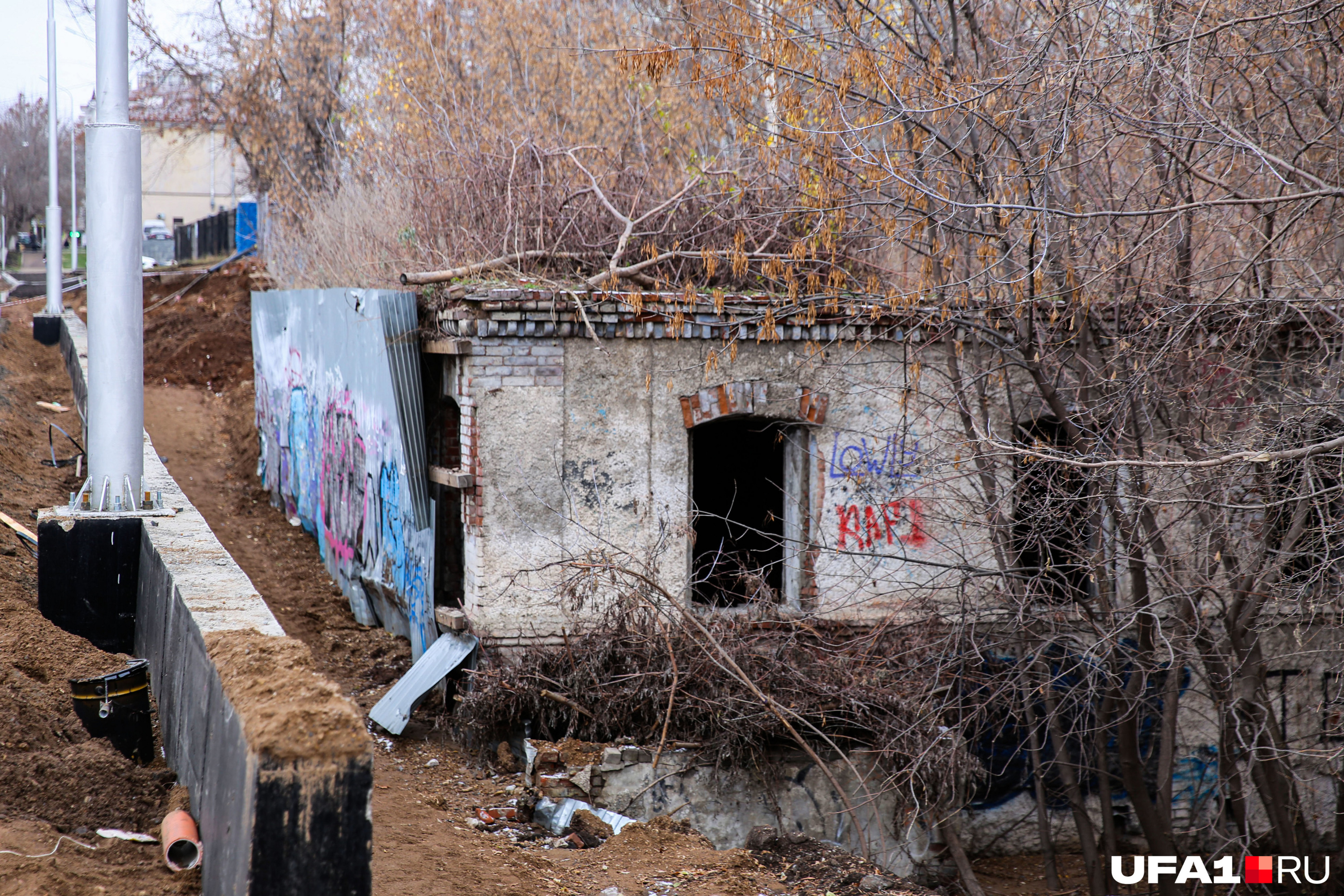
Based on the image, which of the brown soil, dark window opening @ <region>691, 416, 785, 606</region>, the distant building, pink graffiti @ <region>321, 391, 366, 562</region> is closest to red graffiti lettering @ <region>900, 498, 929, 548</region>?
dark window opening @ <region>691, 416, 785, 606</region>

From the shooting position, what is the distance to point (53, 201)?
23281mm

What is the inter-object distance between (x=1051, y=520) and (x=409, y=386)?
5.42m

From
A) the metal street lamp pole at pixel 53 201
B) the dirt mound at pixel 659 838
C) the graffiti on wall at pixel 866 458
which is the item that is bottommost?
the dirt mound at pixel 659 838

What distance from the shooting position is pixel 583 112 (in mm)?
16328

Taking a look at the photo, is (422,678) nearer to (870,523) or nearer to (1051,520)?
(870,523)

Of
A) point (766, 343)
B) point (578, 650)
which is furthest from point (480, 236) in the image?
point (578, 650)

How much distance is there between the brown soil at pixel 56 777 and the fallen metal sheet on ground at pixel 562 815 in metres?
2.90

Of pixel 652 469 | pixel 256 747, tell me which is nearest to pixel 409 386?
pixel 652 469

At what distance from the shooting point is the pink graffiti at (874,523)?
29.7 ft

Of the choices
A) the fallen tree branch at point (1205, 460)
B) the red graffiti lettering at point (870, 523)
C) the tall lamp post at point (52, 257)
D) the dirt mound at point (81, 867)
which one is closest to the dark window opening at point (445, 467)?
the red graffiti lettering at point (870, 523)

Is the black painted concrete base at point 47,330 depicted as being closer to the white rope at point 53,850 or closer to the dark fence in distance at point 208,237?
the dark fence in distance at point 208,237

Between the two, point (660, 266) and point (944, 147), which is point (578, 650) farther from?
point (944, 147)

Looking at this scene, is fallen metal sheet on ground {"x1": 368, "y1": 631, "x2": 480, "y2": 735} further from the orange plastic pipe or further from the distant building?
the distant building

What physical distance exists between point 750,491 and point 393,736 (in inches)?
196
